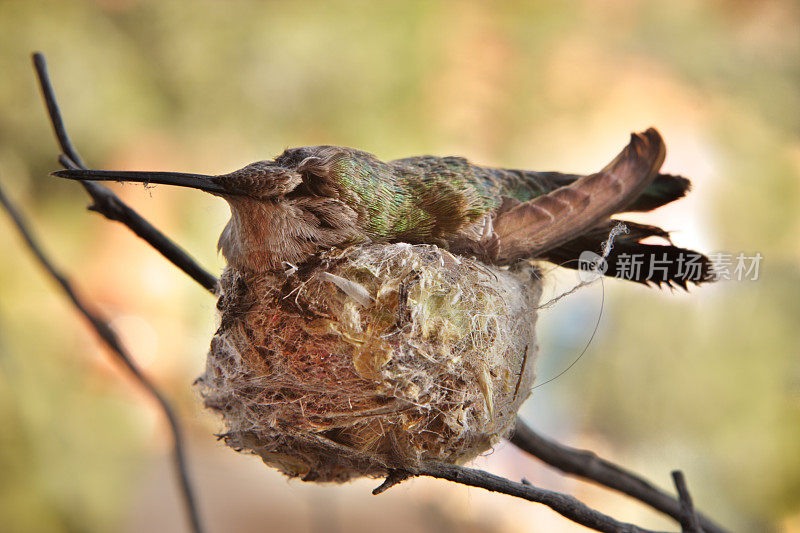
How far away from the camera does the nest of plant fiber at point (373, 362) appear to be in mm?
634

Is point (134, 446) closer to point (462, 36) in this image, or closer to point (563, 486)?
point (563, 486)

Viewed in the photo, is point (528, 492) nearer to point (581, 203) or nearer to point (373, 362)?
point (373, 362)

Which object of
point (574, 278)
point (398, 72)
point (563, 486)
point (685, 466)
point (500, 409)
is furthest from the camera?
point (398, 72)

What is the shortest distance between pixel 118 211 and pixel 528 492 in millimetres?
562

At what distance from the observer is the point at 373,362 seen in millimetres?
627

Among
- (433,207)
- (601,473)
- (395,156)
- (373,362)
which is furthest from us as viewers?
(395,156)

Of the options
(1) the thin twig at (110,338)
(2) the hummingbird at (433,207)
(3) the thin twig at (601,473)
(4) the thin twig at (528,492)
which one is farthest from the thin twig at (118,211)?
(3) the thin twig at (601,473)

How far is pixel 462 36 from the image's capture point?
2908 millimetres

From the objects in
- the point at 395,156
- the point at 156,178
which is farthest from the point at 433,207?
the point at 395,156

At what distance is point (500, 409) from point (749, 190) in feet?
7.44

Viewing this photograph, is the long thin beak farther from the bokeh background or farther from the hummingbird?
the bokeh background

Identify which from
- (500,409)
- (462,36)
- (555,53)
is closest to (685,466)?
(555,53)

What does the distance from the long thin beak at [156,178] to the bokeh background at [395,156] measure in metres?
1.98

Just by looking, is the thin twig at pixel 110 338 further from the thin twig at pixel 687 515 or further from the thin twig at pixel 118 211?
the thin twig at pixel 687 515
